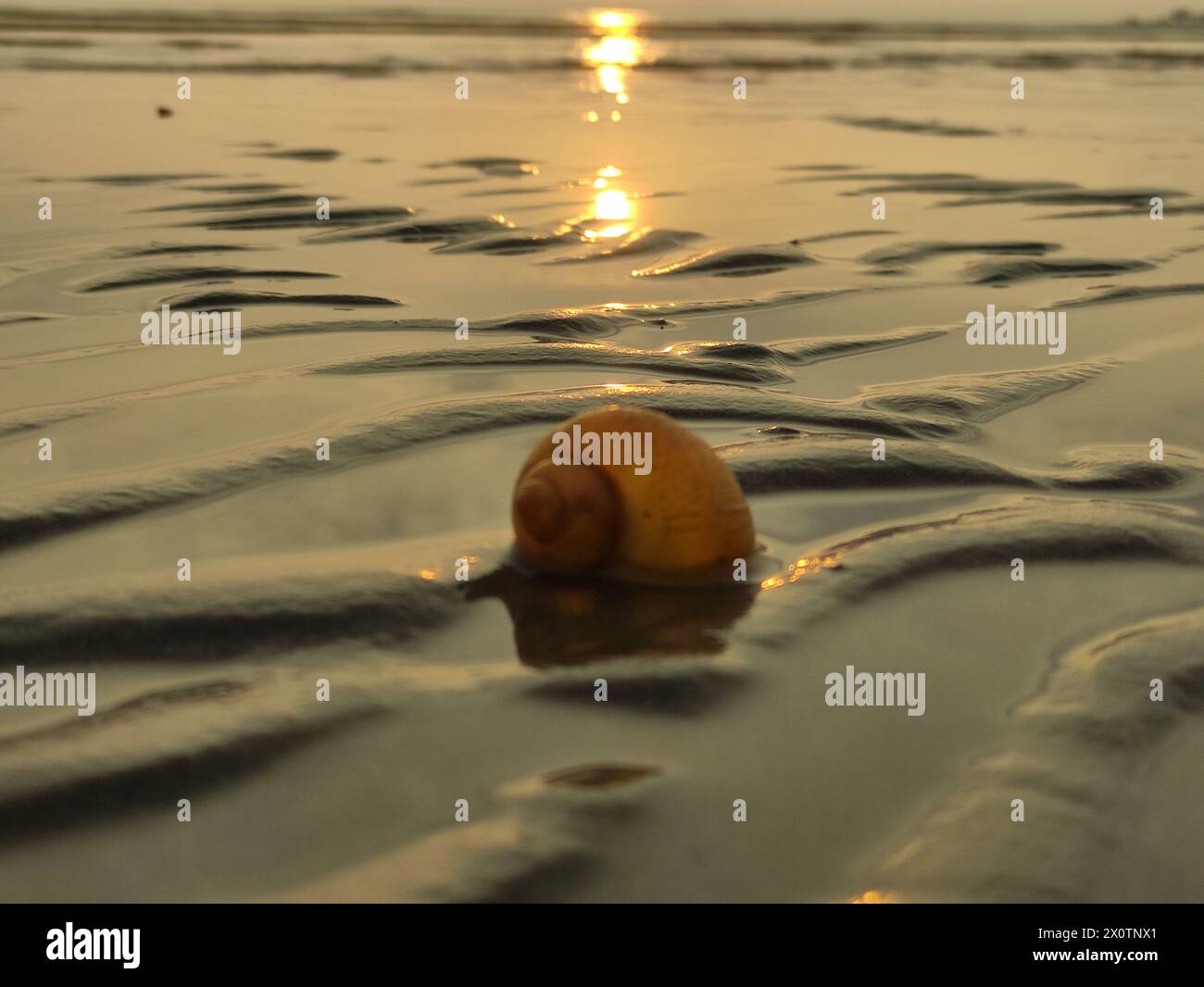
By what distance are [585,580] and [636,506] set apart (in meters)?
0.20

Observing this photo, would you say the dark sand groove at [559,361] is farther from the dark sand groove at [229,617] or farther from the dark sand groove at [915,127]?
the dark sand groove at [915,127]

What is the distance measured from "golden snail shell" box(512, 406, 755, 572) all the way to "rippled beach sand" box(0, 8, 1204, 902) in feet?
0.29

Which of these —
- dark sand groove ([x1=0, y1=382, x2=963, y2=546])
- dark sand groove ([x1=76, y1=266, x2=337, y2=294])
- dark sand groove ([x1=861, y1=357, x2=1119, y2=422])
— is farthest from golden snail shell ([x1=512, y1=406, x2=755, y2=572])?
dark sand groove ([x1=76, y1=266, x2=337, y2=294])

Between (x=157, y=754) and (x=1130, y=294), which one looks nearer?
(x=157, y=754)

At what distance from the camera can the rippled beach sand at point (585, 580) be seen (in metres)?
1.99

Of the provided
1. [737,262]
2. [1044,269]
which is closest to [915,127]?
[1044,269]

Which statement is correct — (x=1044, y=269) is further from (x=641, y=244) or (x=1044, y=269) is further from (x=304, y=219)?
(x=304, y=219)

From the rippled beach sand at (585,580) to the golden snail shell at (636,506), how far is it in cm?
9

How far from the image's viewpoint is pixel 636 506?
2744 millimetres

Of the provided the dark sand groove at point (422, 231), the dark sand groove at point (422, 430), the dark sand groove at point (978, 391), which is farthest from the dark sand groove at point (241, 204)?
the dark sand groove at point (978, 391)

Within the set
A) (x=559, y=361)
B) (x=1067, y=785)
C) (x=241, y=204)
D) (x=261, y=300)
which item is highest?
(x=241, y=204)

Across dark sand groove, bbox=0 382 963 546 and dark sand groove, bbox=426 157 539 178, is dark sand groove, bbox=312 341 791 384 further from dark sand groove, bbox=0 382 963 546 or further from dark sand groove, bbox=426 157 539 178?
dark sand groove, bbox=426 157 539 178
